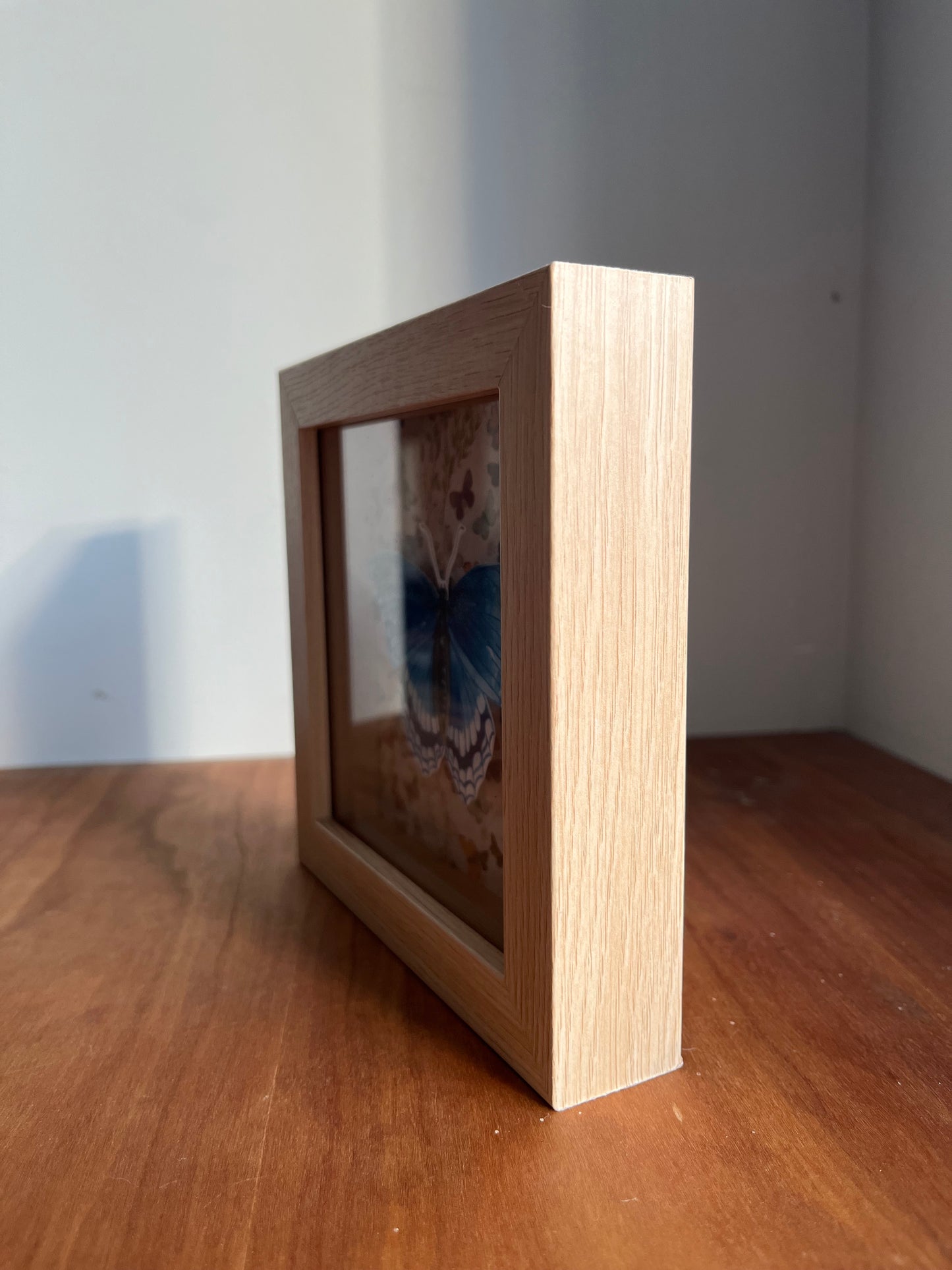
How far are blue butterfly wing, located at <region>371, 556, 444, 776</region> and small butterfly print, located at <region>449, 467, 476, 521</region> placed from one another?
0.19 feet

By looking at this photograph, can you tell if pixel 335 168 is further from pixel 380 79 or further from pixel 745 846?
pixel 745 846

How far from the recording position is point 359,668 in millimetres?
681

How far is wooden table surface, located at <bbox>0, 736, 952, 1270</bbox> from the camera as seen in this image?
0.35 meters

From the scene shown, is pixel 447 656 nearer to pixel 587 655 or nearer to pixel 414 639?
pixel 414 639

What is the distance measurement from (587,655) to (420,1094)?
215mm

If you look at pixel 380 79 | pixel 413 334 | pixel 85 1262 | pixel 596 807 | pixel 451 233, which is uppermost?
pixel 380 79

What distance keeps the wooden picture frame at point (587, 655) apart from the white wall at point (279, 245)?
59cm

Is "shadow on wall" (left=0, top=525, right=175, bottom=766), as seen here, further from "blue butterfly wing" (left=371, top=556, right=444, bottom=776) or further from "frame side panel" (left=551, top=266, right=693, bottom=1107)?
"frame side panel" (left=551, top=266, right=693, bottom=1107)

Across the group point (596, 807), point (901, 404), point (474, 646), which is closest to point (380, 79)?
point (901, 404)

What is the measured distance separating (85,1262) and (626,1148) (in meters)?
0.21

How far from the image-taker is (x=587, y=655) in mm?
410

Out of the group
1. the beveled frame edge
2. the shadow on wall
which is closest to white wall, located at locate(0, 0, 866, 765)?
the shadow on wall

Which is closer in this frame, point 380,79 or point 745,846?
point 745,846

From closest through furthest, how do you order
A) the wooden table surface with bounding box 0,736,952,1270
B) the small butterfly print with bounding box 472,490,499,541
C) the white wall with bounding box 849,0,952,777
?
the wooden table surface with bounding box 0,736,952,1270, the small butterfly print with bounding box 472,490,499,541, the white wall with bounding box 849,0,952,777
